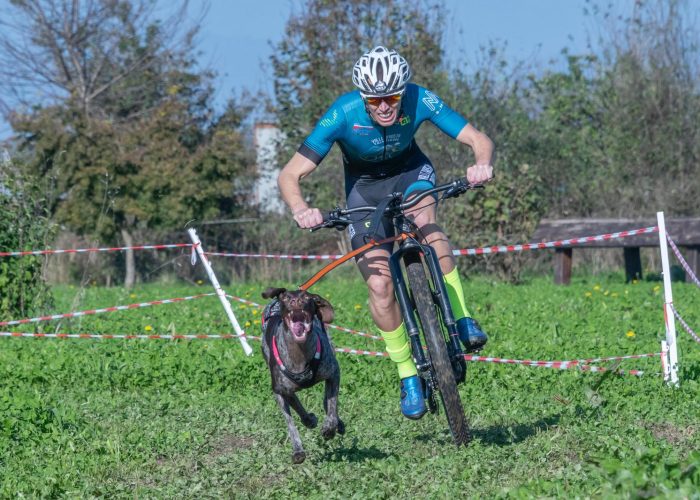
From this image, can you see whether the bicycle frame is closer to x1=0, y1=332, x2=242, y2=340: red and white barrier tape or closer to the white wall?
x1=0, y1=332, x2=242, y2=340: red and white barrier tape

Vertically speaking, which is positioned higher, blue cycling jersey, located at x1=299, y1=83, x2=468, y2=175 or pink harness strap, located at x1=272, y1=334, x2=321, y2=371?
blue cycling jersey, located at x1=299, y1=83, x2=468, y2=175

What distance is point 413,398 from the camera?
6.76 meters

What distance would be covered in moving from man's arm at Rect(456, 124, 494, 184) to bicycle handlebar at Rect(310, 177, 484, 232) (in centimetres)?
5

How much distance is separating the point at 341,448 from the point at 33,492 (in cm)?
190

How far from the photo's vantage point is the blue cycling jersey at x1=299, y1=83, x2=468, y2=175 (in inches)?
270

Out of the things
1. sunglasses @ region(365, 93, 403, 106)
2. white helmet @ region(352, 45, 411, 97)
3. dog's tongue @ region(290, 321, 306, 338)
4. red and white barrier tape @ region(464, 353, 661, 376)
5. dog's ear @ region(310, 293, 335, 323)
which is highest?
white helmet @ region(352, 45, 411, 97)

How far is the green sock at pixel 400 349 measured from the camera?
6.99 m

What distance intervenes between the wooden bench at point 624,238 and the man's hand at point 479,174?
412 inches

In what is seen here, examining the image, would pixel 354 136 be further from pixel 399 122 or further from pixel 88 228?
pixel 88 228

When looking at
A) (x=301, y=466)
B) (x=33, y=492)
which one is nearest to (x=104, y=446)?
(x=33, y=492)

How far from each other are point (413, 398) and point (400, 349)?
387 millimetres

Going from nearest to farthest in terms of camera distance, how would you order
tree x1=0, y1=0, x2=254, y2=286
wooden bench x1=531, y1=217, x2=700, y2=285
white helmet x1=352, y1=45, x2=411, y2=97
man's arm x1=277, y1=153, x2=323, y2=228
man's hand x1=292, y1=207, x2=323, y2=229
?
man's hand x1=292, y1=207, x2=323, y2=229
white helmet x1=352, y1=45, x2=411, y2=97
man's arm x1=277, y1=153, x2=323, y2=228
wooden bench x1=531, y1=217, x2=700, y2=285
tree x1=0, y1=0, x2=254, y2=286

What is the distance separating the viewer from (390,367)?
32.9 feet

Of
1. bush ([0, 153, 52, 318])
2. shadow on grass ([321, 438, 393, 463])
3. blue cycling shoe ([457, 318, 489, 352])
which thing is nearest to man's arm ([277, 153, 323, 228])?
blue cycling shoe ([457, 318, 489, 352])
